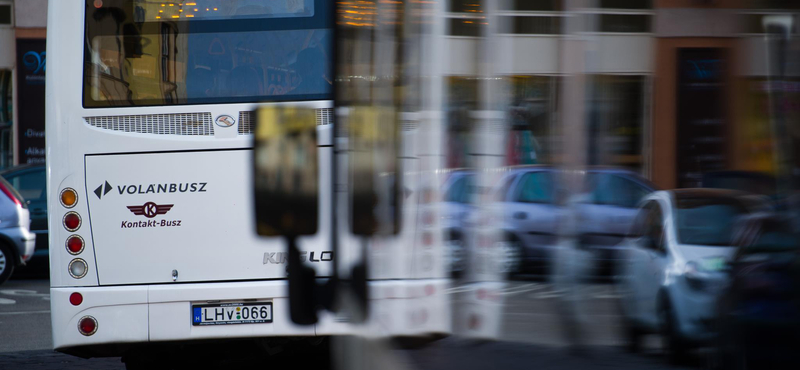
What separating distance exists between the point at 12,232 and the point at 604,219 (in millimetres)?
12232

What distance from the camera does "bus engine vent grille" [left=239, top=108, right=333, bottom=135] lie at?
5398 mm

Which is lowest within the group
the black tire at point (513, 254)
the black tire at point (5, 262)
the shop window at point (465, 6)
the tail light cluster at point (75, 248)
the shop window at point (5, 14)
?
the black tire at point (5, 262)

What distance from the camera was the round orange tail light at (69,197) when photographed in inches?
214

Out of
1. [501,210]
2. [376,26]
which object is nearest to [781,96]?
[501,210]

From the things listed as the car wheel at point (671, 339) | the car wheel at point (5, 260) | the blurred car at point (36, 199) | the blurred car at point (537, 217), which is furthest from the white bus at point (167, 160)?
the blurred car at point (36, 199)

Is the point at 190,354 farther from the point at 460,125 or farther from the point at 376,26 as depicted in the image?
the point at 460,125

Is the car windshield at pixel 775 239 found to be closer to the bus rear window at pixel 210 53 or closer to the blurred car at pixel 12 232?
the bus rear window at pixel 210 53

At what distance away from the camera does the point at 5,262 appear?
499 inches

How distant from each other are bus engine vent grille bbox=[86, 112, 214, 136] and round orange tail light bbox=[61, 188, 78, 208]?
378 millimetres

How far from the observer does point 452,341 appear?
191cm

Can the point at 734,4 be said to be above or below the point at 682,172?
above

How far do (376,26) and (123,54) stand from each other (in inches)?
125

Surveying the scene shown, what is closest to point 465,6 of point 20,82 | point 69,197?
point 69,197

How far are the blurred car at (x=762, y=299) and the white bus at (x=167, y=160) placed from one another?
4.12m
